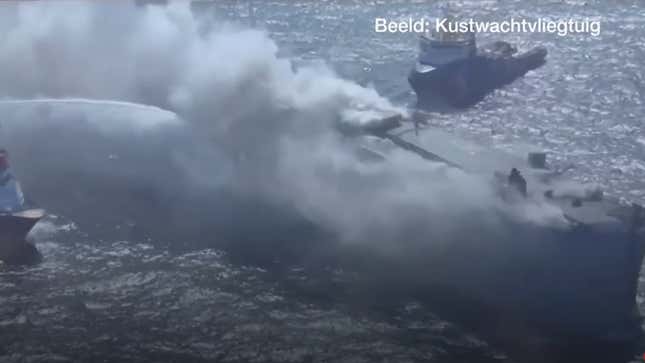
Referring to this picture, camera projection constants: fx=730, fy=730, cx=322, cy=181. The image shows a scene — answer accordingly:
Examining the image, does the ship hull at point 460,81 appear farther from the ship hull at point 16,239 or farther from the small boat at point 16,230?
the ship hull at point 16,239

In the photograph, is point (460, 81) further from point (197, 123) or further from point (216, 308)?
point (216, 308)

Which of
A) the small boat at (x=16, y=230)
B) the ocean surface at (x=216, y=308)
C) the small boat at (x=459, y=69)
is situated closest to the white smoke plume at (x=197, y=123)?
the small boat at (x=16, y=230)

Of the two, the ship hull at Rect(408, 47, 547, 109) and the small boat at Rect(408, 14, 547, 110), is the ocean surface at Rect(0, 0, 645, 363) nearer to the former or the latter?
the ship hull at Rect(408, 47, 547, 109)

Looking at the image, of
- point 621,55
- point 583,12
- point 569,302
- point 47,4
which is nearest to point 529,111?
point 621,55

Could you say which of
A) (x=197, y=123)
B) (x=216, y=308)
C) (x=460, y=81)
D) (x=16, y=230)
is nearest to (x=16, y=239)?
(x=16, y=230)

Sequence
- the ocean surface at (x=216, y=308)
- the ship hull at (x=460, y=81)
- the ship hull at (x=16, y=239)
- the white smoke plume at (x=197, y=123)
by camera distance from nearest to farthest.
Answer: the ocean surface at (x=216, y=308) < the ship hull at (x=16, y=239) < the white smoke plume at (x=197, y=123) < the ship hull at (x=460, y=81)

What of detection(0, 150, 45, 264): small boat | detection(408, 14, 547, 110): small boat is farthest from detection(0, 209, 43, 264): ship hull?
detection(408, 14, 547, 110): small boat
